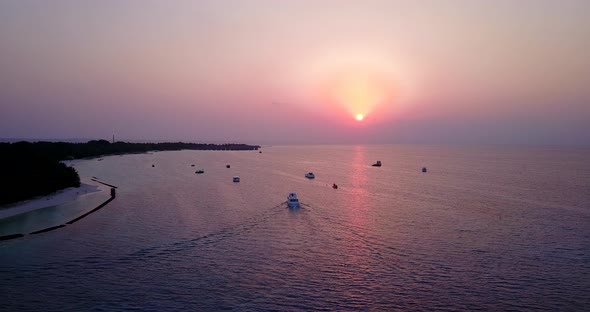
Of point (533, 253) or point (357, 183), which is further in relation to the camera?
point (357, 183)

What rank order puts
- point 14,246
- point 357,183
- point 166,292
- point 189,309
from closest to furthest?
point 189,309
point 166,292
point 14,246
point 357,183

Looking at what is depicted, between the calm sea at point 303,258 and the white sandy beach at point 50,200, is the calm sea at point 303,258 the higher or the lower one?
the lower one

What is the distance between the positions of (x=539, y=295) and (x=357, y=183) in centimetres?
6832

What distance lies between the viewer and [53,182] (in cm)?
6238

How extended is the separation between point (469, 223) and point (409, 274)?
2157cm

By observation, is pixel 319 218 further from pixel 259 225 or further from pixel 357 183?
pixel 357 183

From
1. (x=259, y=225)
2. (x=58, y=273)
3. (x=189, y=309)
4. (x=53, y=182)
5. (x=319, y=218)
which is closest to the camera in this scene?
(x=189, y=309)

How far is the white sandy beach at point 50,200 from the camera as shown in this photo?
46938 millimetres

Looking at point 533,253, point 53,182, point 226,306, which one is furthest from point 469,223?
point 53,182

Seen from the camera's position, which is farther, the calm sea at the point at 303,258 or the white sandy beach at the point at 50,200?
the white sandy beach at the point at 50,200

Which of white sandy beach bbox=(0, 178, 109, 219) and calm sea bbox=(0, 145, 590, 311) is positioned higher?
white sandy beach bbox=(0, 178, 109, 219)

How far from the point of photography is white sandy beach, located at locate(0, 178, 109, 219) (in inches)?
1848

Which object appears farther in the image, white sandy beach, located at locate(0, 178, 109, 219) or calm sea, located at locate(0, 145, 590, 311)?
white sandy beach, located at locate(0, 178, 109, 219)

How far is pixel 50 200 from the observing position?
55.4 m
